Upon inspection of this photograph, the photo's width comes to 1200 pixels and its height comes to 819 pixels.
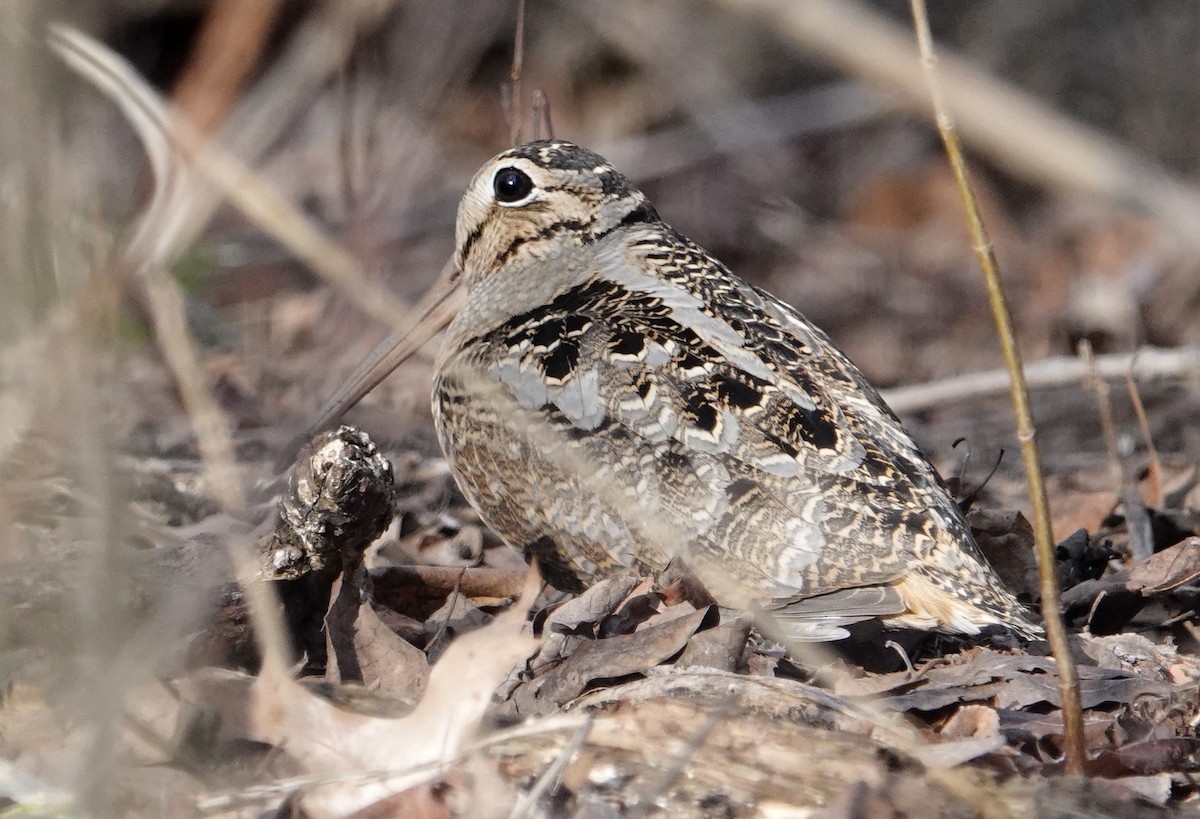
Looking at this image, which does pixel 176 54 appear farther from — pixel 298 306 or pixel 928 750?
pixel 928 750

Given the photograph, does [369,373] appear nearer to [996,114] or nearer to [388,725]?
[388,725]

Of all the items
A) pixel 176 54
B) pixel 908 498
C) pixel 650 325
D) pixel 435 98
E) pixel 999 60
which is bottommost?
pixel 908 498

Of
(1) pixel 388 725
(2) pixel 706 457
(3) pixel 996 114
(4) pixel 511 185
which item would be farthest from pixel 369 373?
(3) pixel 996 114

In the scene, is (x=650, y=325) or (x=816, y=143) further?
(x=816, y=143)

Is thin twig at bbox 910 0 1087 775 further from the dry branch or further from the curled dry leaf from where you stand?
the dry branch

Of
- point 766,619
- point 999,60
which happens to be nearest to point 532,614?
point 766,619

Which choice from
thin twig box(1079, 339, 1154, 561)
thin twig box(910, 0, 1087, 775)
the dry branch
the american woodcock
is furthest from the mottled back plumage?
the dry branch

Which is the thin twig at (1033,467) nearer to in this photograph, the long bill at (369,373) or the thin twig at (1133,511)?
the thin twig at (1133,511)
